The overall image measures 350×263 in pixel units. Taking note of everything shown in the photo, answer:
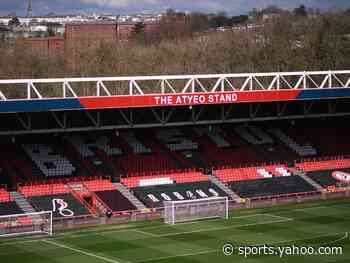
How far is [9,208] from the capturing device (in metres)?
40.4

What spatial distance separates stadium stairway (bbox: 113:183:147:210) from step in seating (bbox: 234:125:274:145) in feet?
37.4

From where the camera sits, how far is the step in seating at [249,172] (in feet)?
160

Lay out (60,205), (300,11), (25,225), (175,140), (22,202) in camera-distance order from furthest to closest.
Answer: (300,11), (175,140), (60,205), (22,202), (25,225)

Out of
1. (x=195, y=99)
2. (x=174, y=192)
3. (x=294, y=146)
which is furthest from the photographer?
(x=294, y=146)

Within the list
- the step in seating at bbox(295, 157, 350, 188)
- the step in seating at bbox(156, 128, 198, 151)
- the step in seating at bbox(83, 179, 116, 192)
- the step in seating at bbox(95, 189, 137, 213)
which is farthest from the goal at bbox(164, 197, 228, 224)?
the step in seating at bbox(295, 157, 350, 188)

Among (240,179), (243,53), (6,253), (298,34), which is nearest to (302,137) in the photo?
(240,179)

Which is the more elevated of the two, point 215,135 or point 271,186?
point 215,135

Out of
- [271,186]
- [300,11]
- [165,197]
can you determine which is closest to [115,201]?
[165,197]

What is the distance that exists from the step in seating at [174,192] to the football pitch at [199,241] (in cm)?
296

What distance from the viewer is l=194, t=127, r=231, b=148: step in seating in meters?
52.3

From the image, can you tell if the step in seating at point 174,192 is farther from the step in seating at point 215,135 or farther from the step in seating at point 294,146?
the step in seating at point 294,146

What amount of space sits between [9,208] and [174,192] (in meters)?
9.80

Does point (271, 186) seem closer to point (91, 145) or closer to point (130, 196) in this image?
point (130, 196)

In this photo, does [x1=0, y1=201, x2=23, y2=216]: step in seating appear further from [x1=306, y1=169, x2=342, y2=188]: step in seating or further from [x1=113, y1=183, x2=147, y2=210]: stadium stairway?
[x1=306, y1=169, x2=342, y2=188]: step in seating
